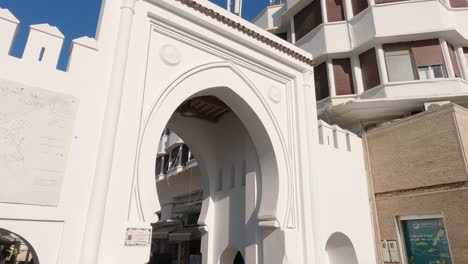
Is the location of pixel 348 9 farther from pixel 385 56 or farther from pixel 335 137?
pixel 335 137

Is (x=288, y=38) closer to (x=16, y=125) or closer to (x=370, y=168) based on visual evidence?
(x=370, y=168)

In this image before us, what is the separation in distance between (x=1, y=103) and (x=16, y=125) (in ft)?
1.10

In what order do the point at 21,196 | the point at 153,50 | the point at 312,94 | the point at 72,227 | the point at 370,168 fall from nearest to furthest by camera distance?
the point at 21,196 < the point at 72,227 < the point at 153,50 < the point at 312,94 < the point at 370,168

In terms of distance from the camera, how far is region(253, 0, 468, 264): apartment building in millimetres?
7508

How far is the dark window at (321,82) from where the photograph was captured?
40.2ft

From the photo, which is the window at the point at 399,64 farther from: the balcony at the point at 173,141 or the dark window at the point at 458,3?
the balcony at the point at 173,141

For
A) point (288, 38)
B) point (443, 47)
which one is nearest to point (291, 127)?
point (443, 47)

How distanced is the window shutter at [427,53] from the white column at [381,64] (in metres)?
0.98

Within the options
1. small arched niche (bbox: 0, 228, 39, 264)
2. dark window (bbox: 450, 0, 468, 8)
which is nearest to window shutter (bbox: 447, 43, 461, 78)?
dark window (bbox: 450, 0, 468, 8)

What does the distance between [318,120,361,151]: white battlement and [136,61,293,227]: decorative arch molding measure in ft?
5.29

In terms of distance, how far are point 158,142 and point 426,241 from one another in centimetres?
663

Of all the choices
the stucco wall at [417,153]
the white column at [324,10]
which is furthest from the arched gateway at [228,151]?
the white column at [324,10]

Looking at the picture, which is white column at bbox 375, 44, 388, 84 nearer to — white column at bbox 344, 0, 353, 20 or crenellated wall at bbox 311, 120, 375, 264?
white column at bbox 344, 0, 353, 20

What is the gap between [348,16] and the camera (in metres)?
12.3
